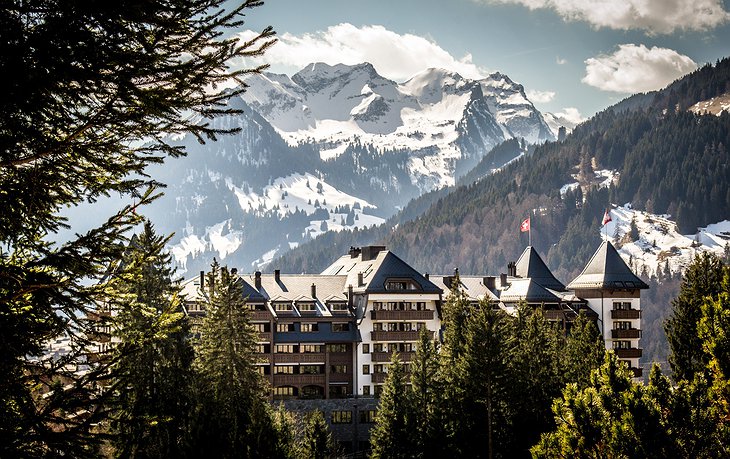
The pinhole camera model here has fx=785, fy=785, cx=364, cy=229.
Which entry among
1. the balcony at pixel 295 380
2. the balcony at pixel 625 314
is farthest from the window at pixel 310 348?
the balcony at pixel 625 314

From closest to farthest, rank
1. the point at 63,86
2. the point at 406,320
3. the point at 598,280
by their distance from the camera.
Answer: the point at 63,86, the point at 406,320, the point at 598,280

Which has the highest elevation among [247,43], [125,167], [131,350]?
[247,43]

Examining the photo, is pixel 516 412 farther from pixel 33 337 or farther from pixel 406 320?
pixel 33 337

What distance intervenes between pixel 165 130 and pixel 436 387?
150ft

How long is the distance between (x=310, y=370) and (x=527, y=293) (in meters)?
25.9

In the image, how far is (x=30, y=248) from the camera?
1148cm

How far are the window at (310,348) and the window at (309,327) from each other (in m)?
1.43

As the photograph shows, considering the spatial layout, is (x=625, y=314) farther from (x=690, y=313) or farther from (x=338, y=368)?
(x=338, y=368)

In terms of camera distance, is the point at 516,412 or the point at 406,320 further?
the point at 406,320

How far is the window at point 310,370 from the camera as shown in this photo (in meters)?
74.1

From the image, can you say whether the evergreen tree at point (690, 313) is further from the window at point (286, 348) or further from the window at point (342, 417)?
the window at point (286, 348)

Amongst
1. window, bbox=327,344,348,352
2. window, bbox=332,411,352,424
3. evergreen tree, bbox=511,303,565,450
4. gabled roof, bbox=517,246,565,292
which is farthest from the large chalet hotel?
evergreen tree, bbox=511,303,565,450

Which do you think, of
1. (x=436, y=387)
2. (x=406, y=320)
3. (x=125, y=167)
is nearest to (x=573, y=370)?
(x=436, y=387)

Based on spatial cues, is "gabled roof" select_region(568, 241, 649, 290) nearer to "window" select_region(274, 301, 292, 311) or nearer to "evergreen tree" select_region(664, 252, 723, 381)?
"evergreen tree" select_region(664, 252, 723, 381)
